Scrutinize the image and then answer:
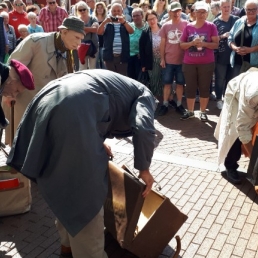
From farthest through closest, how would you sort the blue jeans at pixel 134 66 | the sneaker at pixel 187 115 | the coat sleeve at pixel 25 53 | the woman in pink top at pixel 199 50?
the blue jeans at pixel 134 66, the sneaker at pixel 187 115, the woman in pink top at pixel 199 50, the coat sleeve at pixel 25 53

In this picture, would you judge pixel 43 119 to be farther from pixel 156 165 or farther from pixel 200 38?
pixel 200 38

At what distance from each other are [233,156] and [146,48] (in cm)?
338

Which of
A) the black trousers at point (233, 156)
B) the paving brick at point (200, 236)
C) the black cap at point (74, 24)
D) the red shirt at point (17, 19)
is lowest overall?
the paving brick at point (200, 236)

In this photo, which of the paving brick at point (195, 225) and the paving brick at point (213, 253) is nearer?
the paving brick at point (213, 253)

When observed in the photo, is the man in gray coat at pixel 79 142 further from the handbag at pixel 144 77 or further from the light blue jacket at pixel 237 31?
the handbag at pixel 144 77

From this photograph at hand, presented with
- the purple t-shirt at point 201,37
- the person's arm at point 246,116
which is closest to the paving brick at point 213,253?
the person's arm at point 246,116

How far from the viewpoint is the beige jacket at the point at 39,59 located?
3.74m

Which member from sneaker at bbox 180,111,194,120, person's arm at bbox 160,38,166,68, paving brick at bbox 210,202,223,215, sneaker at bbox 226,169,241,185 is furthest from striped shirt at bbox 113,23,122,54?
paving brick at bbox 210,202,223,215

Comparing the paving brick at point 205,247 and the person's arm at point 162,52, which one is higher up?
the person's arm at point 162,52

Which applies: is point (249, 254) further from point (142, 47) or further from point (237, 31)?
point (142, 47)

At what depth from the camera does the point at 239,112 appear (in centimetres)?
376

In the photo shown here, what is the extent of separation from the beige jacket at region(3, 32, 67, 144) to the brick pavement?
1.07 m

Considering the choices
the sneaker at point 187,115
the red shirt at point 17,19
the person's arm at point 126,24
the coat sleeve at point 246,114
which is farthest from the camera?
the red shirt at point 17,19

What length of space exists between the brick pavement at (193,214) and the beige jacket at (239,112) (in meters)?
0.46
